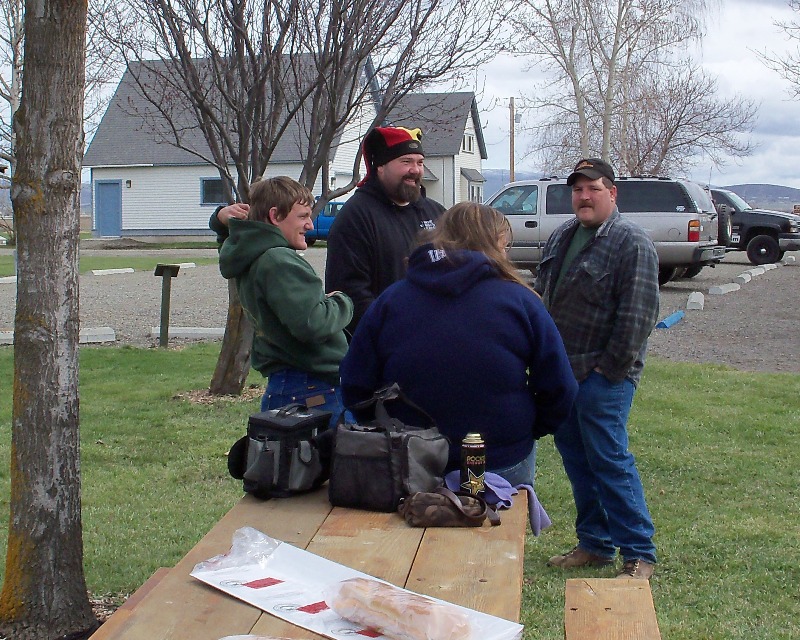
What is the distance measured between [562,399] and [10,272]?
2216cm

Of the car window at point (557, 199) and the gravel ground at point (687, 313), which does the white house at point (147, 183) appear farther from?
the car window at point (557, 199)

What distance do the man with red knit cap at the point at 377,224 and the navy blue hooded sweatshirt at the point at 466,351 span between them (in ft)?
3.35

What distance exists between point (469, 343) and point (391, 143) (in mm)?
1494

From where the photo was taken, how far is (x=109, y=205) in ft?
143

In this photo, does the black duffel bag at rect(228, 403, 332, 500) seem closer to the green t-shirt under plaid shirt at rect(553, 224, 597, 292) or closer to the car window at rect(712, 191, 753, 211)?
the green t-shirt under plaid shirt at rect(553, 224, 597, 292)

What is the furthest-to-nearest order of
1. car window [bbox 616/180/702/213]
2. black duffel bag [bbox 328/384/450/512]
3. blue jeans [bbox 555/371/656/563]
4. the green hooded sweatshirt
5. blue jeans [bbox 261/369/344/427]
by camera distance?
car window [bbox 616/180/702/213]
blue jeans [bbox 555/371/656/563]
blue jeans [bbox 261/369/344/427]
the green hooded sweatshirt
black duffel bag [bbox 328/384/450/512]

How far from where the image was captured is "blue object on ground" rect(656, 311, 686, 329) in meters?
13.7

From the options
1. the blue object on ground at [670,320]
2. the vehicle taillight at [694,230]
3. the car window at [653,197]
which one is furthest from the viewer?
the car window at [653,197]

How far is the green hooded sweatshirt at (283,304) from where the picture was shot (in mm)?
3807

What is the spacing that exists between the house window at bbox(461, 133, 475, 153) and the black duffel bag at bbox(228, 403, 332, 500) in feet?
165

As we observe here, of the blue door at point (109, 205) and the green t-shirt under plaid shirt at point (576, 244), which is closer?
the green t-shirt under plaid shirt at point (576, 244)

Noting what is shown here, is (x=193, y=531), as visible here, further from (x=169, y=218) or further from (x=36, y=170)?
(x=169, y=218)

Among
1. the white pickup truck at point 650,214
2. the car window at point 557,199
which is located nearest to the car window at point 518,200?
the white pickup truck at point 650,214

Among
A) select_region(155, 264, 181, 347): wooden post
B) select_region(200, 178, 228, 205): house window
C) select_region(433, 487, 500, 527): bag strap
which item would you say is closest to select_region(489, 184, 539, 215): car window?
select_region(155, 264, 181, 347): wooden post
